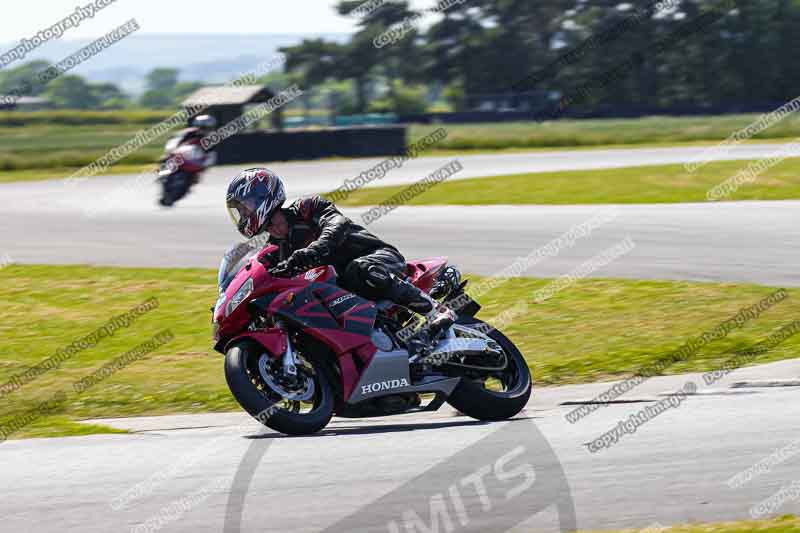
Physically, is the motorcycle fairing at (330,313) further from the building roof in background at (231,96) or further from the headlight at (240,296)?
the building roof in background at (231,96)

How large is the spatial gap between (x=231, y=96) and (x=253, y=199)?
30.8 m

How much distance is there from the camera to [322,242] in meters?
7.18

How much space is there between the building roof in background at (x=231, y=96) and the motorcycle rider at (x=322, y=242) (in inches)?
1167

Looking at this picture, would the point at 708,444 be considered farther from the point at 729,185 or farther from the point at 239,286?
the point at 729,185

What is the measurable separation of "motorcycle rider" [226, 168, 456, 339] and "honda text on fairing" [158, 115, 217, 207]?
710 inches

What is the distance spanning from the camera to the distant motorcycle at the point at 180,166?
25141 mm

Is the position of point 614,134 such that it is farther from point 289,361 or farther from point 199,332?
point 289,361

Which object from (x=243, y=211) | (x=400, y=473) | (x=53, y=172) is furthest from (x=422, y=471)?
(x=53, y=172)

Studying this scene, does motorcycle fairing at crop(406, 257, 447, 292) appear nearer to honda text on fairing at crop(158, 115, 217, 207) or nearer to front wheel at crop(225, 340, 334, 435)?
front wheel at crop(225, 340, 334, 435)

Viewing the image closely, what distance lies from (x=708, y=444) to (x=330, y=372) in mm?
2313

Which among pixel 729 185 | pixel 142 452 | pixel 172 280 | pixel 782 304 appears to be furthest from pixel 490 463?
pixel 729 185

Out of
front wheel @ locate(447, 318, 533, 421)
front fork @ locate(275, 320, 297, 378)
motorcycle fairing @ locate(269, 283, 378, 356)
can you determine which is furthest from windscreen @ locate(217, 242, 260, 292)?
front wheel @ locate(447, 318, 533, 421)

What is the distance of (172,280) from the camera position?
15.3 m

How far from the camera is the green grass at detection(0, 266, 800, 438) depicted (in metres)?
9.66
